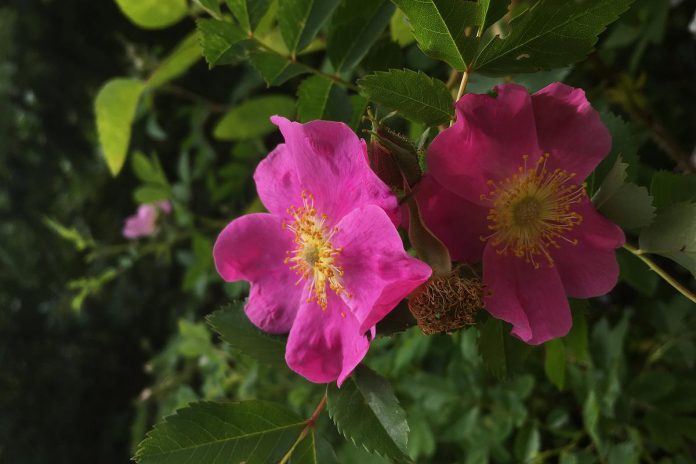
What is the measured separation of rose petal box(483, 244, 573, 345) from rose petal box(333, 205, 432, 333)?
77 mm

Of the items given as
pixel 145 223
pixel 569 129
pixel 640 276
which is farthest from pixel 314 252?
pixel 145 223

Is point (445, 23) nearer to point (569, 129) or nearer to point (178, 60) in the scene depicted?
point (569, 129)

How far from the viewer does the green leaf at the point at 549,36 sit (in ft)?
1.38

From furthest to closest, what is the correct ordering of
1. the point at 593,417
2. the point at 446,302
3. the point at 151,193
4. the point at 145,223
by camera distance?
the point at 145,223 < the point at 151,193 < the point at 593,417 < the point at 446,302

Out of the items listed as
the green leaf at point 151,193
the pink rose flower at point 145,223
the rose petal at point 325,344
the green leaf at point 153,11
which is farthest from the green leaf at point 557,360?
the pink rose flower at point 145,223

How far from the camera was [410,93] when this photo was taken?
0.45 m

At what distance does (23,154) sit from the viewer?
186 centimetres

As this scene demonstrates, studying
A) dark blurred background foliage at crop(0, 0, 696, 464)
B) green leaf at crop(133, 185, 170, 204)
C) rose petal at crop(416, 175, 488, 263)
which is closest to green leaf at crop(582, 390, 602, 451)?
dark blurred background foliage at crop(0, 0, 696, 464)

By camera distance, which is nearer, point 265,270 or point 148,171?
point 265,270

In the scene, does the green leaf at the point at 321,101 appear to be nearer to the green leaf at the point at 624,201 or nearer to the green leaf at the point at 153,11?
the green leaf at the point at 624,201

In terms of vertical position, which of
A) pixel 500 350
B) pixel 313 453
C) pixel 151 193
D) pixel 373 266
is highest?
pixel 373 266

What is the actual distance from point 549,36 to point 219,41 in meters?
0.27

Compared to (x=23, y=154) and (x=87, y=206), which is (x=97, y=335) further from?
(x=23, y=154)

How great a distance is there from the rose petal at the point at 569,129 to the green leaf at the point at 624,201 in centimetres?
2
